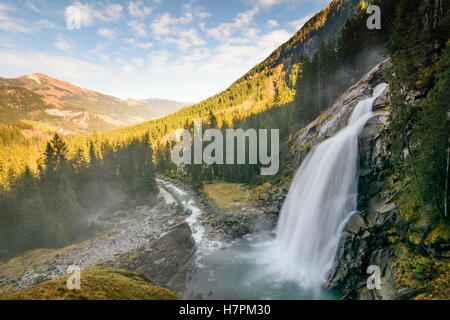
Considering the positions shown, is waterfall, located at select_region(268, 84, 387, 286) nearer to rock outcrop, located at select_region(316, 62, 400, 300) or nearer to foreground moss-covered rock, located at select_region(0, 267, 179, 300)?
rock outcrop, located at select_region(316, 62, 400, 300)

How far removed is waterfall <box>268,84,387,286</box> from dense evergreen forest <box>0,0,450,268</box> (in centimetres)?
413

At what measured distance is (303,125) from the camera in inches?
1598

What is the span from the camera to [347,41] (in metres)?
34.6

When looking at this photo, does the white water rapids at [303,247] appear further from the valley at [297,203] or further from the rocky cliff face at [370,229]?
the rocky cliff face at [370,229]

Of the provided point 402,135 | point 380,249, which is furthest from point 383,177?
point 380,249

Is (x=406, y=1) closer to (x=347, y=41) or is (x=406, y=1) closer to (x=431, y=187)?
(x=431, y=187)

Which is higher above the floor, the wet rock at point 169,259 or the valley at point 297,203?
the valley at point 297,203

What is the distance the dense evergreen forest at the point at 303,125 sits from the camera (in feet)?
31.3

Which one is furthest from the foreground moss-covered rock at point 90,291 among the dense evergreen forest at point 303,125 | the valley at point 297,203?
the dense evergreen forest at point 303,125

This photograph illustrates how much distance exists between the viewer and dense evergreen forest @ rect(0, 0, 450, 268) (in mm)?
9547

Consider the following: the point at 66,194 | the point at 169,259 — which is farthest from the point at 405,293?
the point at 66,194

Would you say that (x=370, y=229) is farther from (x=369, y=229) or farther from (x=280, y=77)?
Result: (x=280, y=77)

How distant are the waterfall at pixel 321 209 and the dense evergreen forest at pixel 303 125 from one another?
13.6 ft

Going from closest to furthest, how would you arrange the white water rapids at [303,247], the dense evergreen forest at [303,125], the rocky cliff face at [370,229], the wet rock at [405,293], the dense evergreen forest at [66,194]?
the wet rock at [405,293], the dense evergreen forest at [303,125], the rocky cliff face at [370,229], the white water rapids at [303,247], the dense evergreen forest at [66,194]
